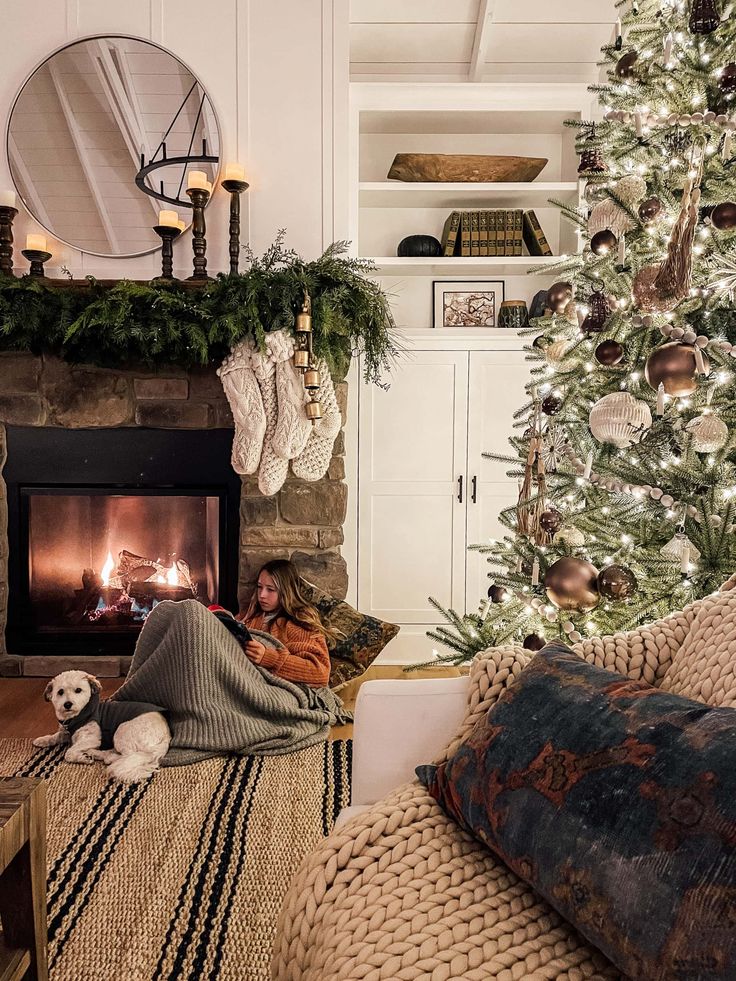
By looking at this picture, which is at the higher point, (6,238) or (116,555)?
(6,238)

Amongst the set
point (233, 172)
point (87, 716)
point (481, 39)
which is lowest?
point (87, 716)

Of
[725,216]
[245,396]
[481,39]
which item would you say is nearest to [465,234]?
[481,39]

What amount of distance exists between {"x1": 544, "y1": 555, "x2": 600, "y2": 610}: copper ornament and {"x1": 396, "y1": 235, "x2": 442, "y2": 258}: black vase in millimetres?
2099

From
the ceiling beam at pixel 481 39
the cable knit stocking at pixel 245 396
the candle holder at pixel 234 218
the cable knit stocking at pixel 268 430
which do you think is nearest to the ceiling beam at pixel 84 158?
the candle holder at pixel 234 218

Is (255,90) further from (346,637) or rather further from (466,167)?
(346,637)

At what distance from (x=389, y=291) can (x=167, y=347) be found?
4.19 ft

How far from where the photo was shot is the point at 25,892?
3.65 ft

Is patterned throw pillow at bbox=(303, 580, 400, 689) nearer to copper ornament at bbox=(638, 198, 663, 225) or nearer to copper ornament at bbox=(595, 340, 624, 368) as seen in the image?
copper ornament at bbox=(595, 340, 624, 368)

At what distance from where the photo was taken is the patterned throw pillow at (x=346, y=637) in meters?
2.87

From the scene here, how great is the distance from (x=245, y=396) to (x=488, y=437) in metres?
1.18

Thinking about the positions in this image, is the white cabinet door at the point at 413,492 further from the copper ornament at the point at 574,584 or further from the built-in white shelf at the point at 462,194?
the copper ornament at the point at 574,584

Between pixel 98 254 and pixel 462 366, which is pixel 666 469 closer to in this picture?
pixel 462 366

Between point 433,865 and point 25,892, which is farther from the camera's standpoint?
point 25,892

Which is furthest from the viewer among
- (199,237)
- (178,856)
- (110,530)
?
(110,530)
